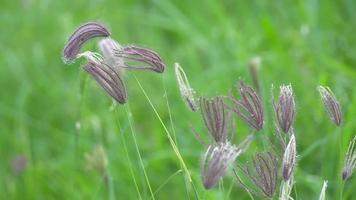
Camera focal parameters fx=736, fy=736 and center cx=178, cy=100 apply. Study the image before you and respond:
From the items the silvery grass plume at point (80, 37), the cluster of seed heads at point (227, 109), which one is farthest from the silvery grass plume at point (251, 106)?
the silvery grass plume at point (80, 37)

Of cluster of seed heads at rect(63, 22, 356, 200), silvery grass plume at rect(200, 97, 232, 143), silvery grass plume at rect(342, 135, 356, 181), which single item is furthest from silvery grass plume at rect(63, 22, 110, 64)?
silvery grass plume at rect(342, 135, 356, 181)

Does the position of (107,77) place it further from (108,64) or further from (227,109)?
(227,109)

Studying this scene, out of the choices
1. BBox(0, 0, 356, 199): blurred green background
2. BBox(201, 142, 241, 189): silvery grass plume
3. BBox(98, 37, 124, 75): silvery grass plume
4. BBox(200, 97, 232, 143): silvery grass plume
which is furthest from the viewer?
BBox(0, 0, 356, 199): blurred green background

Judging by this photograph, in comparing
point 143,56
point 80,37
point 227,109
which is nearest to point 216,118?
point 227,109

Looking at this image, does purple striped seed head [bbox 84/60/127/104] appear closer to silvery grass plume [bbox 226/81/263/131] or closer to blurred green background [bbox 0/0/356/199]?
silvery grass plume [bbox 226/81/263/131]

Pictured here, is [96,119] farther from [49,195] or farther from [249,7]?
[249,7]

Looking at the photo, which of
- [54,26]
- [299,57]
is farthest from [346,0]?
[54,26]
